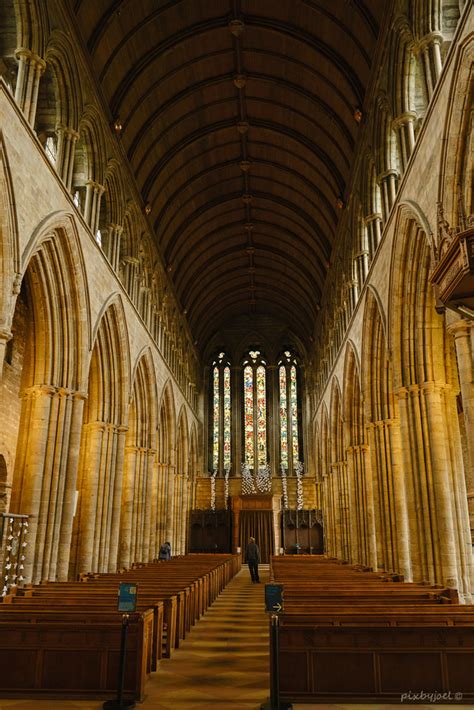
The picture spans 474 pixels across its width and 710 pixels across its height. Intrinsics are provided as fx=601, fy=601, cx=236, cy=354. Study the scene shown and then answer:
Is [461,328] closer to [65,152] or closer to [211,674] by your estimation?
[211,674]

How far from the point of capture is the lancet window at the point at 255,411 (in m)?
33.8

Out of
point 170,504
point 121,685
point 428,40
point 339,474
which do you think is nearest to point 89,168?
point 428,40

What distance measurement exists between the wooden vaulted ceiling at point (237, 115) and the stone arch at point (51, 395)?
17.0 ft

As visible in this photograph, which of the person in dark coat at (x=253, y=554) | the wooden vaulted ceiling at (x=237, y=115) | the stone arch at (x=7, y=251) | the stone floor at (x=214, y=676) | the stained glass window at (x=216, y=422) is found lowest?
the stone floor at (x=214, y=676)

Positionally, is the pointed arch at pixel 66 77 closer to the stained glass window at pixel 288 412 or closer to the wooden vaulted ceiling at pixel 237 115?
the wooden vaulted ceiling at pixel 237 115

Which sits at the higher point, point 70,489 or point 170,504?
point 170,504

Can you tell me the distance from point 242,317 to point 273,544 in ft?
44.3

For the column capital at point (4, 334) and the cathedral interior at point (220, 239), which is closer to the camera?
the column capital at point (4, 334)

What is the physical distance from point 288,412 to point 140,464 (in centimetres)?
1553

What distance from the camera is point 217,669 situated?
22.2 ft

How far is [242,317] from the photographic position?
36.5m

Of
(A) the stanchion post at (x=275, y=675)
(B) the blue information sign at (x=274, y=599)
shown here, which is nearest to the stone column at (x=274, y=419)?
(B) the blue information sign at (x=274, y=599)

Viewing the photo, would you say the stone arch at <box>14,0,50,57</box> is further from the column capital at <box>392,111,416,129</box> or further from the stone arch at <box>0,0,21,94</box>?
the column capital at <box>392,111,416,129</box>

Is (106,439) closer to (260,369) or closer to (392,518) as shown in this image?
(392,518)
